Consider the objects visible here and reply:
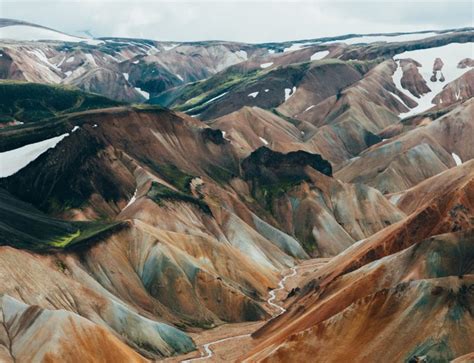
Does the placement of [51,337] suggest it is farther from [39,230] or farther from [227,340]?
[39,230]

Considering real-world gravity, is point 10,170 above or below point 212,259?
above

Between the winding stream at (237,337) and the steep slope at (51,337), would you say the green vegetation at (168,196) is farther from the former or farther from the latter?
the steep slope at (51,337)

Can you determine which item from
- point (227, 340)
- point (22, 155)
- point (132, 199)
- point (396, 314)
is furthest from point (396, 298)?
point (22, 155)

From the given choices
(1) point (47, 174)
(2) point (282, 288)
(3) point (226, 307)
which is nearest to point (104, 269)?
(3) point (226, 307)

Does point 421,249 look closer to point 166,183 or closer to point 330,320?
point 330,320

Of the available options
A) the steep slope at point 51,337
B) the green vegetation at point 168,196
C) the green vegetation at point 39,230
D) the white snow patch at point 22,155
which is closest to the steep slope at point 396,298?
the steep slope at point 51,337

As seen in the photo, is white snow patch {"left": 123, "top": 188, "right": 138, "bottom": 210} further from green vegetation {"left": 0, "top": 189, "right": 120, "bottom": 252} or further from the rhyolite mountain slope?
green vegetation {"left": 0, "top": 189, "right": 120, "bottom": 252}
